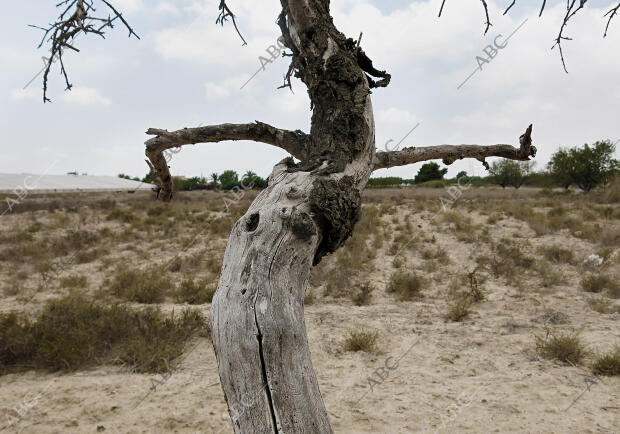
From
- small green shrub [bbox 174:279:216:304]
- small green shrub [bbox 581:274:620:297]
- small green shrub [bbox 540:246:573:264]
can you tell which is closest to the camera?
small green shrub [bbox 174:279:216:304]

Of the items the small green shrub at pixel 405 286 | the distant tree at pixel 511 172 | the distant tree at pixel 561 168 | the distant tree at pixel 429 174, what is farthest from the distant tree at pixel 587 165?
the small green shrub at pixel 405 286

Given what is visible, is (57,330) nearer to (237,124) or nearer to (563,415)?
(237,124)

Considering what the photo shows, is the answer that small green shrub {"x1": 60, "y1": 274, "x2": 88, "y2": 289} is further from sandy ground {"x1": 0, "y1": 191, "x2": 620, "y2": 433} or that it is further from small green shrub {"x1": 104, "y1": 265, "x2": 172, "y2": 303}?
sandy ground {"x1": 0, "y1": 191, "x2": 620, "y2": 433}

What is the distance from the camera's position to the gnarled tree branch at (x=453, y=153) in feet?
6.46

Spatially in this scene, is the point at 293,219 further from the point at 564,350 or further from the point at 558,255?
the point at 558,255

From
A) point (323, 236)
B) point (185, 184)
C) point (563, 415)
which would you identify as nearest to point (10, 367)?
point (323, 236)

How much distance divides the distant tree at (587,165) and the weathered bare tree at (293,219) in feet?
97.0

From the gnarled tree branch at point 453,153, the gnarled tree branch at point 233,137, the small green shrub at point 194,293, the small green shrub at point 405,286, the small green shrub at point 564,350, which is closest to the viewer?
the gnarled tree branch at point 233,137

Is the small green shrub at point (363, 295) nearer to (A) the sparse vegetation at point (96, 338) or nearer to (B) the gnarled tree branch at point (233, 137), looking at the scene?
(A) the sparse vegetation at point (96, 338)

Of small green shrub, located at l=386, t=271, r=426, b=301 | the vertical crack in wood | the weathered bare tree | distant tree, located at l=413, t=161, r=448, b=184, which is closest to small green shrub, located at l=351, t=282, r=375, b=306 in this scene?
small green shrub, located at l=386, t=271, r=426, b=301

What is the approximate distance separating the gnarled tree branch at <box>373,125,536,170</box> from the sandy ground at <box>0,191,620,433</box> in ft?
8.21

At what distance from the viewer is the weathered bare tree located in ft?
3.70

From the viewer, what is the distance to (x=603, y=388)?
4.07 m

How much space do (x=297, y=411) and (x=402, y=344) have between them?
14.8 feet
